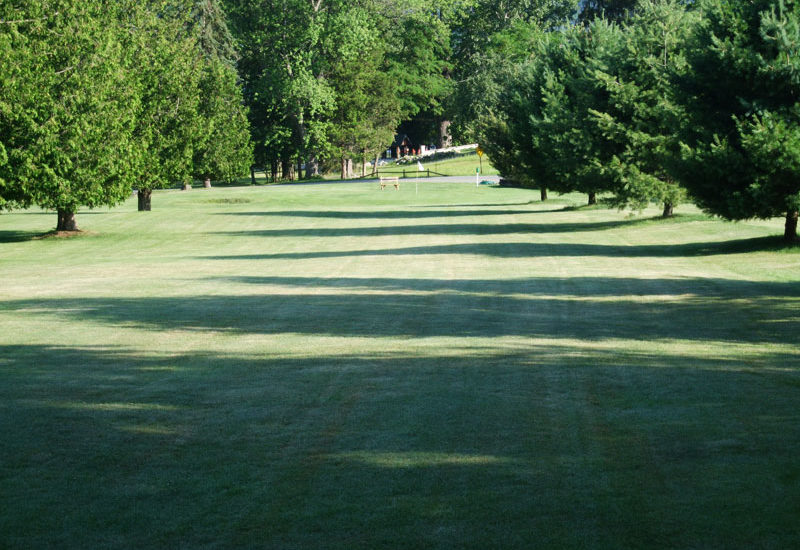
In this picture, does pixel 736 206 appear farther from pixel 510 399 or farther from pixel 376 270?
pixel 510 399

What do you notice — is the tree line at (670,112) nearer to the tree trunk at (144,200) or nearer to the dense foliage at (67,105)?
the dense foliage at (67,105)

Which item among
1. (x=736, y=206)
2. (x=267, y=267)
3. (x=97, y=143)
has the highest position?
(x=97, y=143)

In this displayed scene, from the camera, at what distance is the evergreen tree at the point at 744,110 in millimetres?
23406

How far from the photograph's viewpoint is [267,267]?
25.6m

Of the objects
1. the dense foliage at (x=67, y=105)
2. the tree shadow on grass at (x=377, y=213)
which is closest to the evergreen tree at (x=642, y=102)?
the tree shadow on grass at (x=377, y=213)

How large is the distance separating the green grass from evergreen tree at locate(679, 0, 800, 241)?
3697mm

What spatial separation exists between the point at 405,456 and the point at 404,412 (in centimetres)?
136

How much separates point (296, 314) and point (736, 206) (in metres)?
13.8

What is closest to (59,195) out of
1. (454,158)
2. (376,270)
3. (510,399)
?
(376,270)

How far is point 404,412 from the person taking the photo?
766cm

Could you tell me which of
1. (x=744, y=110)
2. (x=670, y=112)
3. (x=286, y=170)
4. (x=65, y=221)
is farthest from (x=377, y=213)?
(x=286, y=170)

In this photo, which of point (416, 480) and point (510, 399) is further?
point (510, 399)

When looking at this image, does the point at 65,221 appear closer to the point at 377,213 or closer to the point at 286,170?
the point at 377,213

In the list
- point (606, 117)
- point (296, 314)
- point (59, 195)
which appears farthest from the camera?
point (606, 117)
